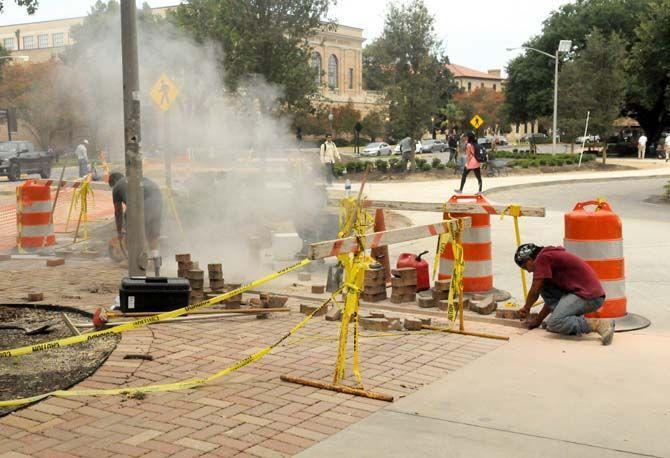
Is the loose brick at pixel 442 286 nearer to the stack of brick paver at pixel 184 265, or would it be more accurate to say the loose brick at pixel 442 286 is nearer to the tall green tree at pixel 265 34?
the stack of brick paver at pixel 184 265

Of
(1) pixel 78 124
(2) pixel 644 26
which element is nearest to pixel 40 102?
(1) pixel 78 124

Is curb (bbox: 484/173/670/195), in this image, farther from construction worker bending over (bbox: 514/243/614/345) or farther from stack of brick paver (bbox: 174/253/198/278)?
construction worker bending over (bbox: 514/243/614/345)

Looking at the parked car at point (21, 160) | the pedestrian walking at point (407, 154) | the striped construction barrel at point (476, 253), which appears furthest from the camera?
the parked car at point (21, 160)

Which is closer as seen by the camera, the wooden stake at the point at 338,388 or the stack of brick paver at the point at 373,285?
the wooden stake at the point at 338,388

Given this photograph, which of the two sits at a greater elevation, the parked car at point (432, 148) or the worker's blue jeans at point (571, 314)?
the parked car at point (432, 148)

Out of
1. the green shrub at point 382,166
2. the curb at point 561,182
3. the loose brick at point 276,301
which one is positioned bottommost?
the loose brick at point 276,301

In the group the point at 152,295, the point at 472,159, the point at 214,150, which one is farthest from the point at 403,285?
the point at 472,159

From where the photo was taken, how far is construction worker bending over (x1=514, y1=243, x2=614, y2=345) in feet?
21.5

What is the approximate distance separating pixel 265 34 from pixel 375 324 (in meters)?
20.8

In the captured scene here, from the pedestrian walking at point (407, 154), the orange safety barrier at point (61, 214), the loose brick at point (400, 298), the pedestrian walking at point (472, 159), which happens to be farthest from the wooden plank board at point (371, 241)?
the pedestrian walking at point (407, 154)

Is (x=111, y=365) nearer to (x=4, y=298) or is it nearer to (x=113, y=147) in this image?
(x=4, y=298)

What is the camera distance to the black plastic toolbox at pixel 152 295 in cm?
708

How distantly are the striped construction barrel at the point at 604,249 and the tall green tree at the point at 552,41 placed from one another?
2031 inches

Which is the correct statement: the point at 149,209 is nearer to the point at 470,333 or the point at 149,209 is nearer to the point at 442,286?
the point at 442,286
